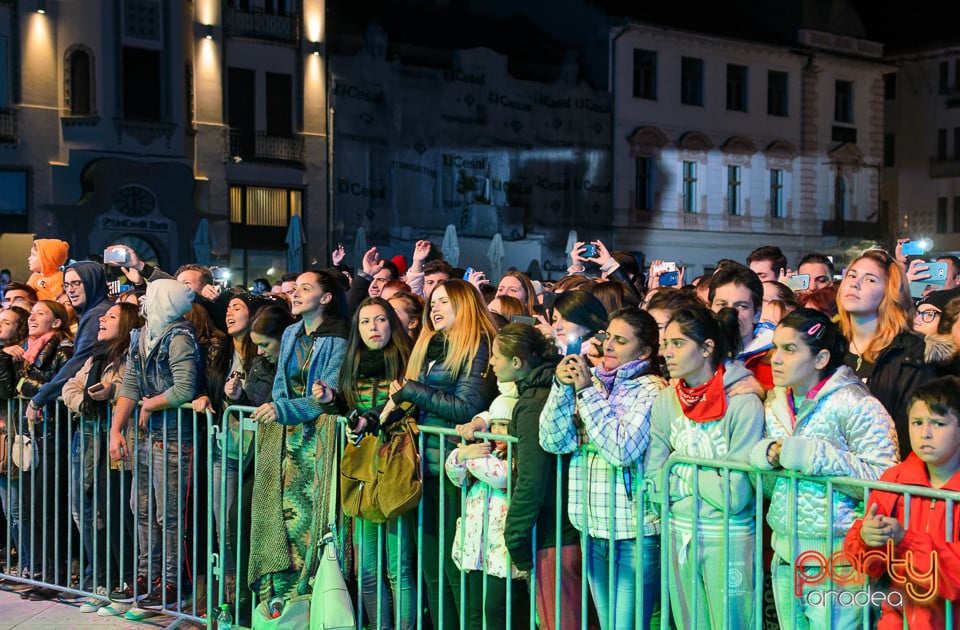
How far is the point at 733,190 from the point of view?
3744 cm

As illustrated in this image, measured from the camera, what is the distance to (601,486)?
4570 mm

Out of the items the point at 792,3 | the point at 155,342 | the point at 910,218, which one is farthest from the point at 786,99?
→ the point at 155,342

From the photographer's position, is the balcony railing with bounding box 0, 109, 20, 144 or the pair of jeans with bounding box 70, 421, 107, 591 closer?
the pair of jeans with bounding box 70, 421, 107, 591

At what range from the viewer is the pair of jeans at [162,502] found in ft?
20.4

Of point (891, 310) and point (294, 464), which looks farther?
point (294, 464)

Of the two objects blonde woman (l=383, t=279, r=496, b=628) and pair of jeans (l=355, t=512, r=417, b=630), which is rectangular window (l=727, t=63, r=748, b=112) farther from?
pair of jeans (l=355, t=512, r=417, b=630)

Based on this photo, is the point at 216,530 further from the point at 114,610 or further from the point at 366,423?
the point at 366,423

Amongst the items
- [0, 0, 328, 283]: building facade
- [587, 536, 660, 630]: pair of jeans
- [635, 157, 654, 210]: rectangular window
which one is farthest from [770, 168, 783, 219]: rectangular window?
[587, 536, 660, 630]: pair of jeans

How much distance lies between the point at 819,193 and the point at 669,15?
867 centimetres

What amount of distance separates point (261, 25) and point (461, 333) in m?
23.8

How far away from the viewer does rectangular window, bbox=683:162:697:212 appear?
119ft

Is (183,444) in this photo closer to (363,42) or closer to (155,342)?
(155,342)

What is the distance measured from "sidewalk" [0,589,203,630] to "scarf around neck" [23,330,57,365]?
1558mm

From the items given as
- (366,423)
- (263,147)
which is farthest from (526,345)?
(263,147)
